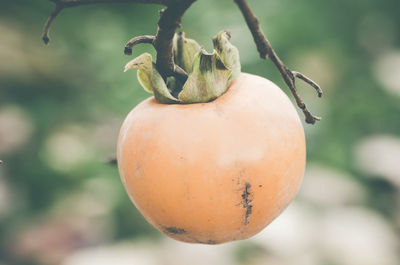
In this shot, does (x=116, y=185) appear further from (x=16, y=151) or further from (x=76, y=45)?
(x=76, y=45)

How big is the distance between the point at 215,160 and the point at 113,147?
2.77 metres

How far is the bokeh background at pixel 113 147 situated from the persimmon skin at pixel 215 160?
1796mm

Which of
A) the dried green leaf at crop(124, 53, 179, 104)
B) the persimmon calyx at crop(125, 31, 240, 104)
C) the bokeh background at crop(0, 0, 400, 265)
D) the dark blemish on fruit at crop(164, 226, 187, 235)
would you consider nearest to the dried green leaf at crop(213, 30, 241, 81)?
the persimmon calyx at crop(125, 31, 240, 104)

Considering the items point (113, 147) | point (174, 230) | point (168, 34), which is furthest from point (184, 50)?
point (113, 147)

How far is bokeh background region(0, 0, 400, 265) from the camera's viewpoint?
254 cm

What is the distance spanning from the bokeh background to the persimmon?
1798mm

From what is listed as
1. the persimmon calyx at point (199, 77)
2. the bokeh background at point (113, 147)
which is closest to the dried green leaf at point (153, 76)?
the persimmon calyx at point (199, 77)

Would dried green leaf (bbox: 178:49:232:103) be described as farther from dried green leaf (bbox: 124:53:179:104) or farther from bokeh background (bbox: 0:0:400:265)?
bokeh background (bbox: 0:0:400:265)

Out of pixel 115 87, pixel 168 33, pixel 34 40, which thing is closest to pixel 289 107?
pixel 168 33

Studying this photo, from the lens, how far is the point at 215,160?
604mm

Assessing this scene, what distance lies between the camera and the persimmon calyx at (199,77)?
0.65 meters

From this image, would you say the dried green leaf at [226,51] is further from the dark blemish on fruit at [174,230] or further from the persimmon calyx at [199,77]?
the dark blemish on fruit at [174,230]

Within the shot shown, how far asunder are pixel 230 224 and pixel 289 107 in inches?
8.4

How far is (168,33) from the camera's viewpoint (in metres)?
0.54
